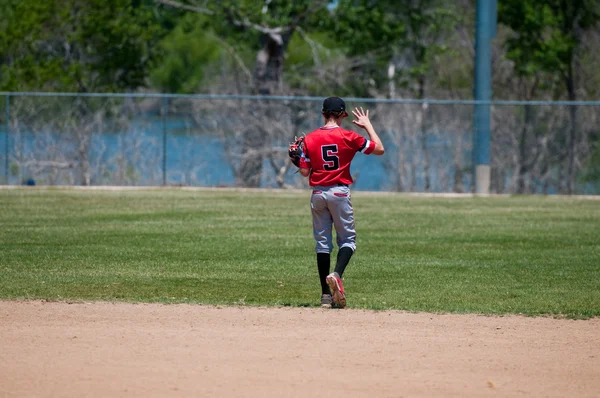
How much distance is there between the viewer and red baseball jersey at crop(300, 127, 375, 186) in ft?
30.3

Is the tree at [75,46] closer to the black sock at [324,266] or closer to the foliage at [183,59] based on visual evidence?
the black sock at [324,266]

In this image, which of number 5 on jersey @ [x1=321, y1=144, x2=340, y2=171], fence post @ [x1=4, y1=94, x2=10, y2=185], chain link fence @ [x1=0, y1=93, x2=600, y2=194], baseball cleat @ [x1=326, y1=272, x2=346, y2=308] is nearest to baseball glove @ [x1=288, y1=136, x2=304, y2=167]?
number 5 on jersey @ [x1=321, y1=144, x2=340, y2=171]

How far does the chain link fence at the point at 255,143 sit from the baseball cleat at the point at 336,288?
16376mm

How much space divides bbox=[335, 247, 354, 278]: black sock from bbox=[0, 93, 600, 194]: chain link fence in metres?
16.1

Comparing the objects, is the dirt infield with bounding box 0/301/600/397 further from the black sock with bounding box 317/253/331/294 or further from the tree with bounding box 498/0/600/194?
the tree with bounding box 498/0/600/194

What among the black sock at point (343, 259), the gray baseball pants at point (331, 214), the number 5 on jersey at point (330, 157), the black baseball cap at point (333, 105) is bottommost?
the black sock at point (343, 259)

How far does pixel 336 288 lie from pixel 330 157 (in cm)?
123

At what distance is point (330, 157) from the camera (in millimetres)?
9258

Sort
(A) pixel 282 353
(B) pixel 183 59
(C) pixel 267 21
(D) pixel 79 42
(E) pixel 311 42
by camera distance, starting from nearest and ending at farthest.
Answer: (A) pixel 282 353, (C) pixel 267 21, (E) pixel 311 42, (D) pixel 79 42, (B) pixel 183 59

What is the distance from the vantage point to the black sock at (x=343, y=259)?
30.3 ft

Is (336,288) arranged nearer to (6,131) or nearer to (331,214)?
(331,214)

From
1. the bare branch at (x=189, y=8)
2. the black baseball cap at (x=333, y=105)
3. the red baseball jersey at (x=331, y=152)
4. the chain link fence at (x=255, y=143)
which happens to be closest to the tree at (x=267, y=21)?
the bare branch at (x=189, y=8)

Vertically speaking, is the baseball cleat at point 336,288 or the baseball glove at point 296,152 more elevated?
the baseball glove at point 296,152

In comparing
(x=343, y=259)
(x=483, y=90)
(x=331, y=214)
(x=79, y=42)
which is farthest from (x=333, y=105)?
(x=79, y=42)
